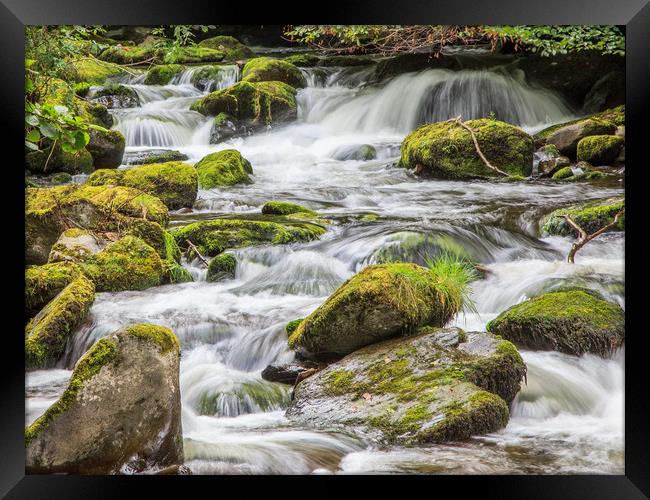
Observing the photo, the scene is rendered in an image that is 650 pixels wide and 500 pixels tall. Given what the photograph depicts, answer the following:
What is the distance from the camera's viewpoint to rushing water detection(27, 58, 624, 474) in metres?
3.26

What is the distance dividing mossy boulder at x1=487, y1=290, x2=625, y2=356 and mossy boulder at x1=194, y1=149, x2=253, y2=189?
182cm

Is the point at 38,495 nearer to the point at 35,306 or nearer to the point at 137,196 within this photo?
the point at 35,306

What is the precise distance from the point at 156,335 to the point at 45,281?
3.26ft

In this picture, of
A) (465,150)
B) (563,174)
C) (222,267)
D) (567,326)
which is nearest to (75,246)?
(222,267)

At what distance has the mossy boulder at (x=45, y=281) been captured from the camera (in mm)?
3549

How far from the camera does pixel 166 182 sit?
4.03 meters

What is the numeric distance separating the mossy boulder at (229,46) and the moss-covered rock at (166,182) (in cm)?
76

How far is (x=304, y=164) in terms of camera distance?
4.08 m

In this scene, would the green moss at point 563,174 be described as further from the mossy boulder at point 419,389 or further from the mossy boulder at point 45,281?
the mossy boulder at point 45,281

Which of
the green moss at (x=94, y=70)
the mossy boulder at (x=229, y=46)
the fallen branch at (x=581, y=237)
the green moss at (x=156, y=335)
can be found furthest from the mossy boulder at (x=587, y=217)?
the green moss at (x=94, y=70)

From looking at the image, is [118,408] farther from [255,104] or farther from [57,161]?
[255,104]

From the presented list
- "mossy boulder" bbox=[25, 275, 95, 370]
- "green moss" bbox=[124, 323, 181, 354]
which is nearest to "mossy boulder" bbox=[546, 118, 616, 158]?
"green moss" bbox=[124, 323, 181, 354]
